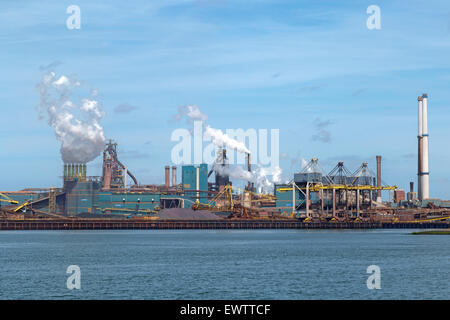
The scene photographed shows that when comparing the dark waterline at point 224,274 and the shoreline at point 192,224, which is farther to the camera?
the shoreline at point 192,224

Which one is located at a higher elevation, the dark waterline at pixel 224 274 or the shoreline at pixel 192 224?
the dark waterline at pixel 224 274

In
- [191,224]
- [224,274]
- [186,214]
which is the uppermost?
[224,274]

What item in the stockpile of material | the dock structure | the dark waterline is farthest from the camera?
the stockpile of material

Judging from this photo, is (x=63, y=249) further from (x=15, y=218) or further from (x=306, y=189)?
(x=306, y=189)

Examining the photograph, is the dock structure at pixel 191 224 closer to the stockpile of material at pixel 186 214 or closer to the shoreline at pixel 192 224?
the shoreline at pixel 192 224

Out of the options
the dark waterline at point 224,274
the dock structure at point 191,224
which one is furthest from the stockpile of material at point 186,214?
the dark waterline at point 224,274

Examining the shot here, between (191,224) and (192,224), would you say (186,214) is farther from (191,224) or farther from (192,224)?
(192,224)

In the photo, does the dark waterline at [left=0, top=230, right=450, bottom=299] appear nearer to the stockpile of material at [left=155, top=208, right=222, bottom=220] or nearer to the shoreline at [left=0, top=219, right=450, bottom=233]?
the shoreline at [left=0, top=219, right=450, bottom=233]

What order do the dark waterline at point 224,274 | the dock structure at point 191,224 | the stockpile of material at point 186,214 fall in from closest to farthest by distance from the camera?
the dark waterline at point 224,274 < the dock structure at point 191,224 < the stockpile of material at point 186,214

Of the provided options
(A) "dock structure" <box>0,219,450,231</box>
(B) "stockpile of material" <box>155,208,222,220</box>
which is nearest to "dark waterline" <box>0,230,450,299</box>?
(A) "dock structure" <box>0,219,450,231</box>

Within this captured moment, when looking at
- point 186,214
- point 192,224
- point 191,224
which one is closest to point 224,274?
point 192,224

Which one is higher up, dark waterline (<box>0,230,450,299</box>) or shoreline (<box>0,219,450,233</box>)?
dark waterline (<box>0,230,450,299</box>)
